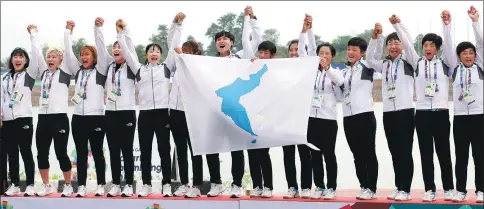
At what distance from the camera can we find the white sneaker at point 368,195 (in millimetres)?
5345

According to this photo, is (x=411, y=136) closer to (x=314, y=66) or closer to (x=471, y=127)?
(x=471, y=127)

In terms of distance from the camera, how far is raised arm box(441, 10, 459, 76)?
5074 mm

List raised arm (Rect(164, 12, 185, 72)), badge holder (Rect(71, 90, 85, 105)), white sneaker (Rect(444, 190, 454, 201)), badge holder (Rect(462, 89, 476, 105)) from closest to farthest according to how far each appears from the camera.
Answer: badge holder (Rect(462, 89, 476, 105))
white sneaker (Rect(444, 190, 454, 201))
raised arm (Rect(164, 12, 185, 72))
badge holder (Rect(71, 90, 85, 105))

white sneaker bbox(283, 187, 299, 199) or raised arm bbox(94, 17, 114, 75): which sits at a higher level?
raised arm bbox(94, 17, 114, 75)

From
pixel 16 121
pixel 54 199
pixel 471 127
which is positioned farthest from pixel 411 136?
pixel 16 121

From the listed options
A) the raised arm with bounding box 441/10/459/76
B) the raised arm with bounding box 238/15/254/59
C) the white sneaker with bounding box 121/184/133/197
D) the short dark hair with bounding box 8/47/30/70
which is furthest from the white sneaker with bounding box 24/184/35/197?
the raised arm with bounding box 441/10/459/76

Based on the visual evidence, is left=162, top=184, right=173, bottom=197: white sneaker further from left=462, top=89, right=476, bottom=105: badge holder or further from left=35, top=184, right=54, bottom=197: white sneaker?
left=462, top=89, right=476, bottom=105: badge holder

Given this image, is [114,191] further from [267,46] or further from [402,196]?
[402,196]

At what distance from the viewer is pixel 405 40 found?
17.1ft

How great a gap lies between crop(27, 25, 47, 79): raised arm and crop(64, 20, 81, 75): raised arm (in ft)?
0.97

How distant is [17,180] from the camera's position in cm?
627

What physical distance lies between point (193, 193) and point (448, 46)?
2.52 meters

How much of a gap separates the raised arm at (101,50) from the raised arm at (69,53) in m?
0.30

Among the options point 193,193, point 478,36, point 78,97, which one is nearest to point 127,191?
point 193,193
